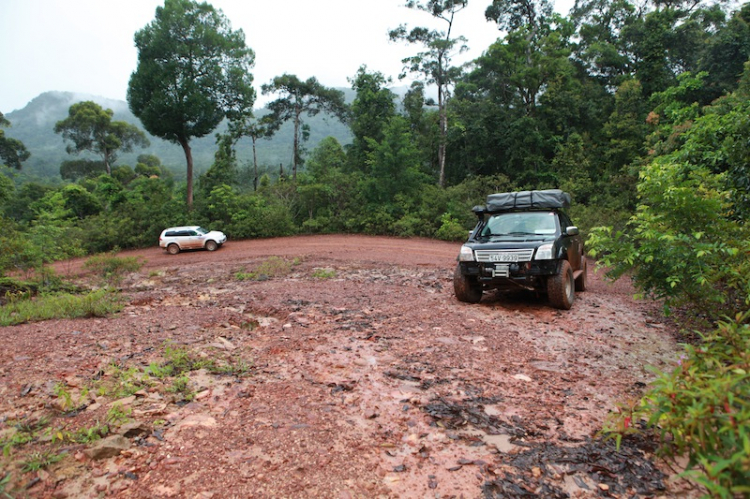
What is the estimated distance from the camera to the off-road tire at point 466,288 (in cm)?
747

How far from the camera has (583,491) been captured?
266cm

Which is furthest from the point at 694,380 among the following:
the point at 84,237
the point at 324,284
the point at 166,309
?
the point at 84,237

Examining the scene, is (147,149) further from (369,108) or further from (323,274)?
(323,274)

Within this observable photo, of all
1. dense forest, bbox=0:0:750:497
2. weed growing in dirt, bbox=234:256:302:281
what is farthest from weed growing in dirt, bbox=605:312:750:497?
dense forest, bbox=0:0:750:497

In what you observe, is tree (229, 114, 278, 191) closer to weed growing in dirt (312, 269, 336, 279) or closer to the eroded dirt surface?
weed growing in dirt (312, 269, 336, 279)

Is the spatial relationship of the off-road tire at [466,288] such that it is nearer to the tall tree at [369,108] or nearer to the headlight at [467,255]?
the headlight at [467,255]

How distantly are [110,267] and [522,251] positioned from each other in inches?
479

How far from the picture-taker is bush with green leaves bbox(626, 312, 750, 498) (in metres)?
1.46

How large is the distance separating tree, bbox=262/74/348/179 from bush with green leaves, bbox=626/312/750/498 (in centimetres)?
3287

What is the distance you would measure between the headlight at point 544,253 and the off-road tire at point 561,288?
0.37 m

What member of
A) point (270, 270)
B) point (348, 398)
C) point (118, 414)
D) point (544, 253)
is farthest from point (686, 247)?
point (270, 270)

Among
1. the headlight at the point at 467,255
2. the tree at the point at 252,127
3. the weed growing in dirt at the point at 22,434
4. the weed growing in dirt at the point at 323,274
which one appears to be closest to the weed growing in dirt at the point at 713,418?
the weed growing in dirt at the point at 22,434

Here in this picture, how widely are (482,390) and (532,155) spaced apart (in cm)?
2366

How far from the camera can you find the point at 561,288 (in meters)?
6.88
